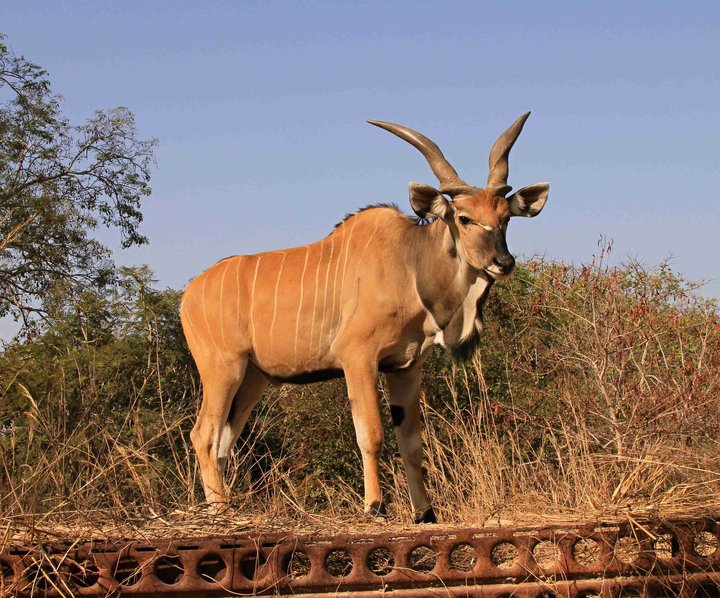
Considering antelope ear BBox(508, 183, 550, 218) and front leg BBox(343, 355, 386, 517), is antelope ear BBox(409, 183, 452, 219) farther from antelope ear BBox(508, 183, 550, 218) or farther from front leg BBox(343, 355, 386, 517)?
front leg BBox(343, 355, 386, 517)

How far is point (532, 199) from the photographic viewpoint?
546cm

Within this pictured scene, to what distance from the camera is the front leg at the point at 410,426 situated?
537cm

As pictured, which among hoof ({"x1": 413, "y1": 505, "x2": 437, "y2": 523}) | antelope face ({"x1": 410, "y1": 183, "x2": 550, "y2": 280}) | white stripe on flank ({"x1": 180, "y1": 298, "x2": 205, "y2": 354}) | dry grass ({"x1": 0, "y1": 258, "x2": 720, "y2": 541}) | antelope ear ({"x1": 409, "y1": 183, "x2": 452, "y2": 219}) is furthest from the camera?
white stripe on flank ({"x1": 180, "y1": 298, "x2": 205, "y2": 354})

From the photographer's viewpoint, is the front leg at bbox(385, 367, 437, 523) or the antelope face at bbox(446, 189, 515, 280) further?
the front leg at bbox(385, 367, 437, 523)

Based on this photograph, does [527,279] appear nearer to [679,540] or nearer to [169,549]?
[679,540]

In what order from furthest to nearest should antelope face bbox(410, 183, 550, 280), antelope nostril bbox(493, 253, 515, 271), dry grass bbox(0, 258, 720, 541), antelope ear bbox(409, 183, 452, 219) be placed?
antelope ear bbox(409, 183, 452, 219)
antelope face bbox(410, 183, 550, 280)
antelope nostril bbox(493, 253, 515, 271)
dry grass bbox(0, 258, 720, 541)

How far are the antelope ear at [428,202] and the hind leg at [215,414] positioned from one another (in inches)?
57.9

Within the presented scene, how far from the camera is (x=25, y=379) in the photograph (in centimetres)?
776

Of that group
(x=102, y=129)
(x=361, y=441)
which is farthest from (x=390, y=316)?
(x=102, y=129)

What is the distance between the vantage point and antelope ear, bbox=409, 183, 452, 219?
17.4 feet

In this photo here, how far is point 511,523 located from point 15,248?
35.8 feet

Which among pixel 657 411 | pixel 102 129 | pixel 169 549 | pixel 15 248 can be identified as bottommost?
pixel 657 411

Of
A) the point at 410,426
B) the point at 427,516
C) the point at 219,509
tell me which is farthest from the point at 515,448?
the point at 219,509

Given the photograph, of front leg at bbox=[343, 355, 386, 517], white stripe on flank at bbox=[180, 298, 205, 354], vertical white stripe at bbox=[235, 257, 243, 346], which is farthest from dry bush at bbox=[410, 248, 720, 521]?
white stripe on flank at bbox=[180, 298, 205, 354]
